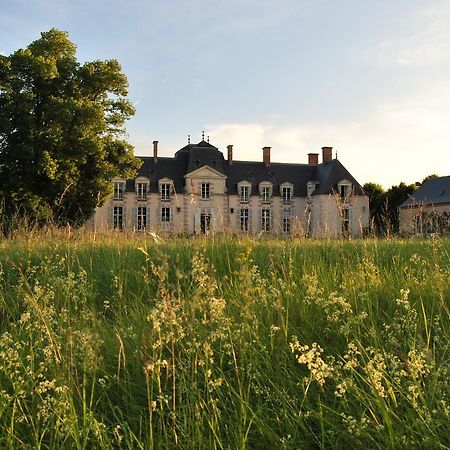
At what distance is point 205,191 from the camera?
4962 centimetres

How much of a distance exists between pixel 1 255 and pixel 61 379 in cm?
524

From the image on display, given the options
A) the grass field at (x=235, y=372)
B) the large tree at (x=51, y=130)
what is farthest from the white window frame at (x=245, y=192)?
the grass field at (x=235, y=372)

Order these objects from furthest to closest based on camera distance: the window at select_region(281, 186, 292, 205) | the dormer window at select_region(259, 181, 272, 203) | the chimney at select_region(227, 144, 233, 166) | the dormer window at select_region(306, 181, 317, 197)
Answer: the chimney at select_region(227, 144, 233, 166) → the window at select_region(281, 186, 292, 205) → the dormer window at select_region(306, 181, 317, 197) → the dormer window at select_region(259, 181, 272, 203)

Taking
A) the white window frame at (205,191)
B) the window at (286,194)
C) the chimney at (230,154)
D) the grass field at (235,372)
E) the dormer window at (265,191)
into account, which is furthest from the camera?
the chimney at (230,154)

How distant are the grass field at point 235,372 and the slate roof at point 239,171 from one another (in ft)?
148

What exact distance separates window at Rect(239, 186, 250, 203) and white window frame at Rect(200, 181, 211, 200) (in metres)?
3.18

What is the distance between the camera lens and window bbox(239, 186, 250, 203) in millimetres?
50872

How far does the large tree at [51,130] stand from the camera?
26078 millimetres

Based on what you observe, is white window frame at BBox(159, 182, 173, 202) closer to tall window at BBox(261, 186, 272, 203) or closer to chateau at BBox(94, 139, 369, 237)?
chateau at BBox(94, 139, 369, 237)

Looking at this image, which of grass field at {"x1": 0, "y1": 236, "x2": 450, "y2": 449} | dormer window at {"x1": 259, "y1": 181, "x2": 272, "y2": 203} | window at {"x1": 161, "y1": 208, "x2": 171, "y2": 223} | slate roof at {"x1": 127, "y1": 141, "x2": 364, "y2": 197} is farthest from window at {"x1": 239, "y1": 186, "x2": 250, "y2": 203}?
grass field at {"x1": 0, "y1": 236, "x2": 450, "y2": 449}

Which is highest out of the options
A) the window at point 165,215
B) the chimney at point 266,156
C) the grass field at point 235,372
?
the chimney at point 266,156

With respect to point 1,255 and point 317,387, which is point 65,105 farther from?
point 317,387

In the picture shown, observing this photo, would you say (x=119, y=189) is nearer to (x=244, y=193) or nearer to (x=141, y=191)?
(x=141, y=191)

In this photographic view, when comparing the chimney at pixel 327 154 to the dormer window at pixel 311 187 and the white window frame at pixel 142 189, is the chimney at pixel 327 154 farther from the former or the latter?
the white window frame at pixel 142 189
